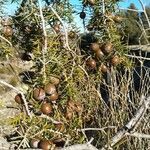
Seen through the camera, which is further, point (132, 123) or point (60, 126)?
point (60, 126)

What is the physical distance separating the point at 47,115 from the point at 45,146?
0.25 m

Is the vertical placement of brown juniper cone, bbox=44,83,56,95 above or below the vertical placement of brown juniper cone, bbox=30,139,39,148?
above

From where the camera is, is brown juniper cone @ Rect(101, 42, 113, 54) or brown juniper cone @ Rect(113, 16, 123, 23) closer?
brown juniper cone @ Rect(101, 42, 113, 54)

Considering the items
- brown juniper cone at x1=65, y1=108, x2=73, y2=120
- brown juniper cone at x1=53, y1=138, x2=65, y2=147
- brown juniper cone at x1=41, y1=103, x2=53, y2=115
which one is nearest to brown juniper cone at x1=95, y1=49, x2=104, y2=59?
brown juniper cone at x1=65, y1=108, x2=73, y2=120

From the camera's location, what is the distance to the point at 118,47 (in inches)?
94.6

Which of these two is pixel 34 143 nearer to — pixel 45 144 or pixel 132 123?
pixel 45 144

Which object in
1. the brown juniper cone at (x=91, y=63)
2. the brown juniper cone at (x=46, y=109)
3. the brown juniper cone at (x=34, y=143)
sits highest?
the brown juniper cone at (x=91, y=63)

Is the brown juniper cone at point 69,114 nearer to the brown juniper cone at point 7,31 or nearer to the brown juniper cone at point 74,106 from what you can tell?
the brown juniper cone at point 74,106

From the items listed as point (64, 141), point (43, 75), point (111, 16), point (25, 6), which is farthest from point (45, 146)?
point (111, 16)

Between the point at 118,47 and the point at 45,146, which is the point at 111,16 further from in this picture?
the point at 45,146

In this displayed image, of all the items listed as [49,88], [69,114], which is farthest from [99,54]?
[49,88]

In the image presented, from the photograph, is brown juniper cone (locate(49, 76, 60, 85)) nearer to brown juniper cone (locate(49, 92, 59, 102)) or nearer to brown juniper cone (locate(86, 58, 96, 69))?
brown juniper cone (locate(49, 92, 59, 102))

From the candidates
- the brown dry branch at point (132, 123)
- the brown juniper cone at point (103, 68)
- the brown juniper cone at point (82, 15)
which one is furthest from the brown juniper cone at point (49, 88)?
the brown juniper cone at point (82, 15)

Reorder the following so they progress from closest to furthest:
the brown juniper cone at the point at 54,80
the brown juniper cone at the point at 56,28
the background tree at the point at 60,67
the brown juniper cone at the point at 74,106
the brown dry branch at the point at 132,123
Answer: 1. the brown dry branch at the point at 132,123
2. the background tree at the point at 60,67
3. the brown juniper cone at the point at 54,80
4. the brown juniper cone at the point at 74,106
5. the brown juniper cone at the point at 56,28
